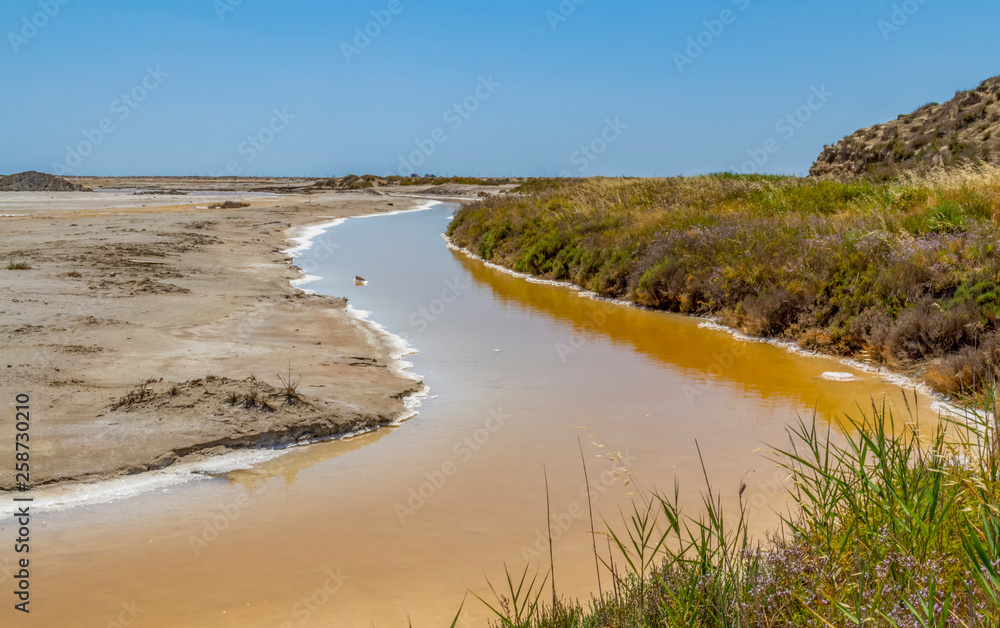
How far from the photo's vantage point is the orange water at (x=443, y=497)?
444 centimetres

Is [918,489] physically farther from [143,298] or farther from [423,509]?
[143,298]

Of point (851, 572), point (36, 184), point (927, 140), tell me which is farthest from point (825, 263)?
point (36, 184)

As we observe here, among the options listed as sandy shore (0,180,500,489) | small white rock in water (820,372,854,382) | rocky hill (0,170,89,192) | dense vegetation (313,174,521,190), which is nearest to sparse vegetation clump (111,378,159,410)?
sandy shore (0,180,500,489)

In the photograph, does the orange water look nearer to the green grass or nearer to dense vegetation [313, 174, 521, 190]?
the green grass

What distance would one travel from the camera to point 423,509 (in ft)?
18.6

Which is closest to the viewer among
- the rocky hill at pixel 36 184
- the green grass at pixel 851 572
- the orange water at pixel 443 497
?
the green grass at pixel 851 572

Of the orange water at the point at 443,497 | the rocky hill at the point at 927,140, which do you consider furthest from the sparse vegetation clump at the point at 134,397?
the rocky hill at the point at 927,140

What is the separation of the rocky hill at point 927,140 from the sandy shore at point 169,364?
24918mm

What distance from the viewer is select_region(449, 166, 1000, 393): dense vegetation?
9.46 meters

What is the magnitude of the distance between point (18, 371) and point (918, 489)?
8.03 meters

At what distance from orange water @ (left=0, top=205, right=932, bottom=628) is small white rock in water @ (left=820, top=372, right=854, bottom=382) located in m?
0.24

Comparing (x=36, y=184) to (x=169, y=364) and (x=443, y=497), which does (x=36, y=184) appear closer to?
(x=169, y=364)

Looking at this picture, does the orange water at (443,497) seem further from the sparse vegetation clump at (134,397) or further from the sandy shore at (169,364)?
the sparse vegetation clump at (134,397)

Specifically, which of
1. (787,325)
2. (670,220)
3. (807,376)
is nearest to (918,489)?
(807,376)
